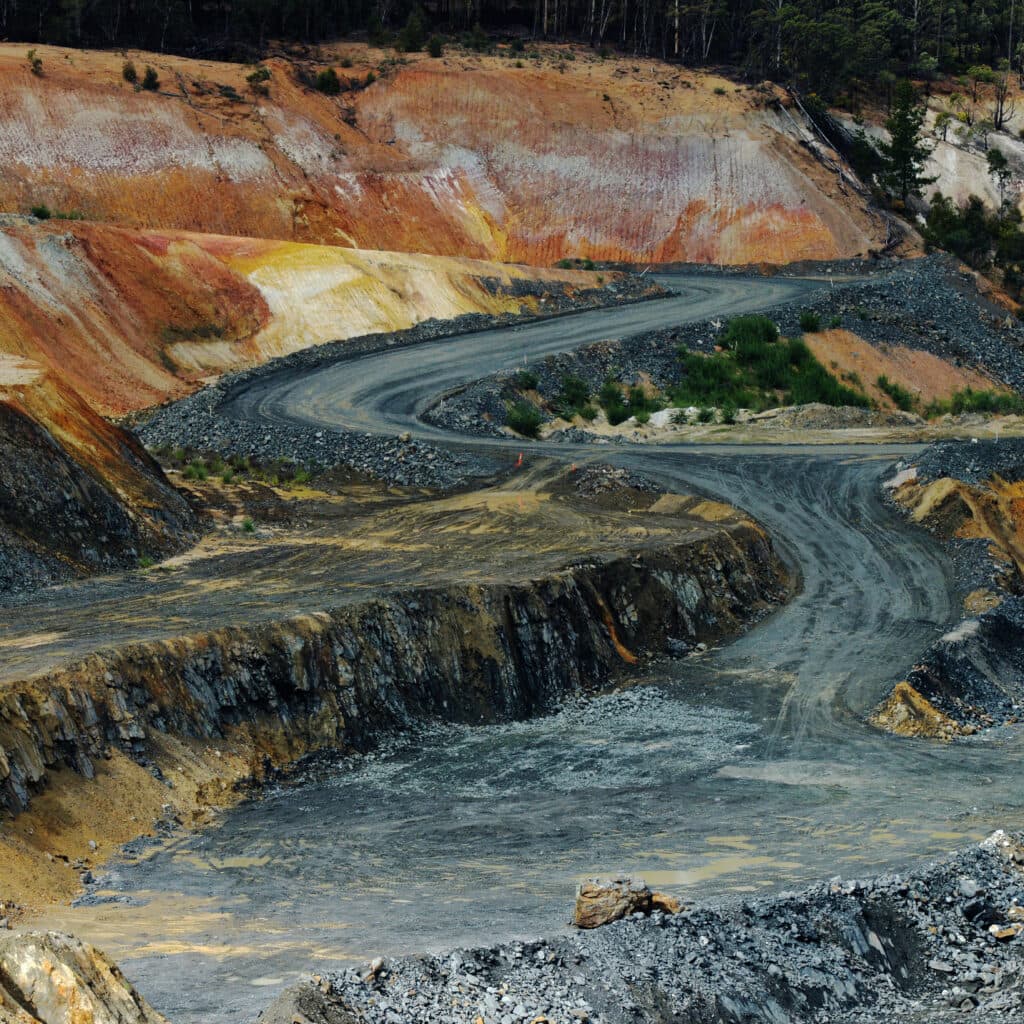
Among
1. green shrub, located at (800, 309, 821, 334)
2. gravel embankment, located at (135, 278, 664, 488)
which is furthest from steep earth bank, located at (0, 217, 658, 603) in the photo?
green shrub, located at (800, 309, 821, 334)

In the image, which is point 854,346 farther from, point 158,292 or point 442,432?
point 158,292

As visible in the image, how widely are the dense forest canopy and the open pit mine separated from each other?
18.0ft

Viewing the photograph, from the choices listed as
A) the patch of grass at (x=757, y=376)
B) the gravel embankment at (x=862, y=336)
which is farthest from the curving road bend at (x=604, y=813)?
the patch of grass at (x=757, y=376)

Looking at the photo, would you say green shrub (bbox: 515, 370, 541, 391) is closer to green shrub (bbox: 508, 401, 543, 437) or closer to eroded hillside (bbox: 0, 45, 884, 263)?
green shrub (bbox: 508, 401, 543, 437)

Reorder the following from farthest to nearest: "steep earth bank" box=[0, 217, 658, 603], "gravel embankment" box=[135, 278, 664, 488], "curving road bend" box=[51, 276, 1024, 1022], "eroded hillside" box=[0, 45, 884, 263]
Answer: "eroded hillside" box=[0, 45, 884, 263] → "gravel embankment" box=[135, 278, 664, 488] → "steep earth bank" box=[0, 217, 658, 603] → "curving road bend" box=[51, 276, 1024, 1022]

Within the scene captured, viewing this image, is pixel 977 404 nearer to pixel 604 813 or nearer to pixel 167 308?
pixel 167 308

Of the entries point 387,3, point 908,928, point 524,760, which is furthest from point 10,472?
point 387,3

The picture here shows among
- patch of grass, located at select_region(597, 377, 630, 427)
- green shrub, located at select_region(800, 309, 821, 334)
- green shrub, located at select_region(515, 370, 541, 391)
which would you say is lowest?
patch of grass, located at select_region(597, 377, 630, 427)

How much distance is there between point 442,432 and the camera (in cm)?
4084

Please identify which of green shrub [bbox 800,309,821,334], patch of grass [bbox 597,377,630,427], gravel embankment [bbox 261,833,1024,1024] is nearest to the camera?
gravel embankment [bbox 261,833,1024,1024]

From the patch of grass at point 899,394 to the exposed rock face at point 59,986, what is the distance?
1729 inches

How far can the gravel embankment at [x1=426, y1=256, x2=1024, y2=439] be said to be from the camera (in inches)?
1714

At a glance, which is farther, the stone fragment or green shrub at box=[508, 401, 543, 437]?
green shrub at box=[508, 401, 543, 437]

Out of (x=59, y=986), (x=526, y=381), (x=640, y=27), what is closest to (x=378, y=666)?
(x=59, y=986)
